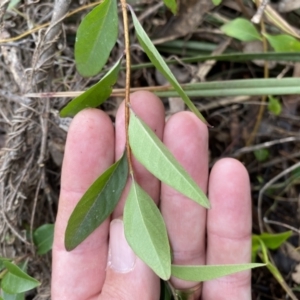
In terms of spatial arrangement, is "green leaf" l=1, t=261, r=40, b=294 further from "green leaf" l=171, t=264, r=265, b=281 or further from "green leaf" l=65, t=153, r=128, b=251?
"green leaf" l=171, t=264, r=265, b=281

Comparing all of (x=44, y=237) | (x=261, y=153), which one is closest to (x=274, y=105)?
(x=261, y=153)

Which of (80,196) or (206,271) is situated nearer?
(206,271)

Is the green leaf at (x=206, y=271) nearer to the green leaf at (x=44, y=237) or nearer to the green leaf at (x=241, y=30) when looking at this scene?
the green leaf at (x=44, y=237)

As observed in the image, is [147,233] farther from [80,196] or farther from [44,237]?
[44,237]

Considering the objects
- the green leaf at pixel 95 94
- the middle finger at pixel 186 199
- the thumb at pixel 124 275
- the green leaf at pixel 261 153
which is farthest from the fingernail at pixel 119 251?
the green leaf at pixel 261 153

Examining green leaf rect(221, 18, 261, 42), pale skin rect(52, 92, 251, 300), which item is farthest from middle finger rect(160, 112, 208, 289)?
green leaf rect(221, 18, 261, 42)

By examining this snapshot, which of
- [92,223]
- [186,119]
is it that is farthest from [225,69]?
[92,223]
